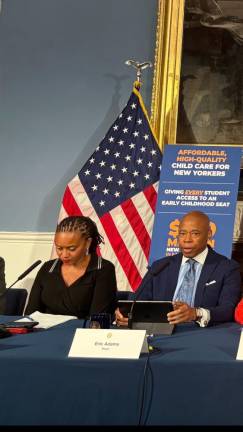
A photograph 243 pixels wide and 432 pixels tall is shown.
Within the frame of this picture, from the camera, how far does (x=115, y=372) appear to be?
2127mm

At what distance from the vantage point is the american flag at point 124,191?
570 centimetres

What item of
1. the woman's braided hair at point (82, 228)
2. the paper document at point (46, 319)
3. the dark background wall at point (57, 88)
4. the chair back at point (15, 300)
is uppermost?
the dark background wall at point (57, 88)

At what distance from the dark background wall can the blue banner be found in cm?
99

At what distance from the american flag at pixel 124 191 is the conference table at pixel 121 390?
136 inches

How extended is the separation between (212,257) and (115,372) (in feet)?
5.36

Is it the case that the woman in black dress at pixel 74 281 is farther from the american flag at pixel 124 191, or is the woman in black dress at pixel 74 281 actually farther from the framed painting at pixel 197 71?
the framed painting at pixel 197 71

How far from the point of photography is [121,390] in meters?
2.10

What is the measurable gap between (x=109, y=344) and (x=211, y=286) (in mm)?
1324

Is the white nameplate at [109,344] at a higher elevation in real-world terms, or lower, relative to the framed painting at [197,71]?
lower

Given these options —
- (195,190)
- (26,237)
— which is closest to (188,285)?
(195,190)

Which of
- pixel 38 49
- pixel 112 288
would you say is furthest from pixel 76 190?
pixel 112 288

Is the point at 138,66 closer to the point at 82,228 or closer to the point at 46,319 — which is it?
the point at 82,228

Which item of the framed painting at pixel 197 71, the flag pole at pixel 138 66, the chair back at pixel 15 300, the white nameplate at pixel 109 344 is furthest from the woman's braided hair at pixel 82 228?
the flag pole at pixel 138 66

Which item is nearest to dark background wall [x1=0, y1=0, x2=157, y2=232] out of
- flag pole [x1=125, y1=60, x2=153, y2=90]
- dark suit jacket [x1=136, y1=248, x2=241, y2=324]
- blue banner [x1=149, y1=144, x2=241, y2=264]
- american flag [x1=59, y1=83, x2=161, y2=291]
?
flag pole [x1=125, y1=60, x2=153, y2=90]
